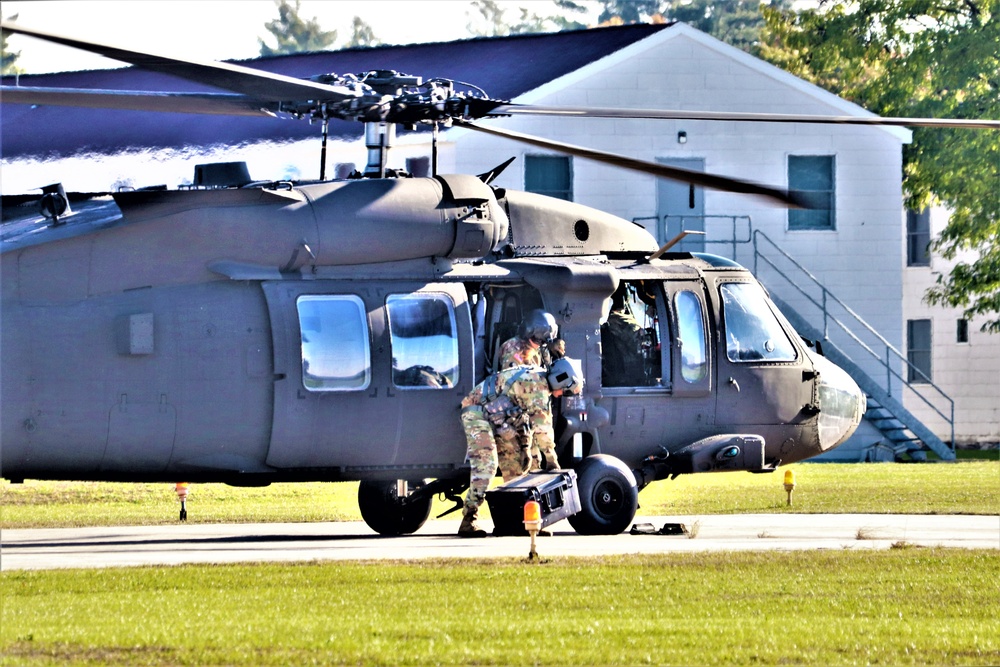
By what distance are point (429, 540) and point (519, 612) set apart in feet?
18.4

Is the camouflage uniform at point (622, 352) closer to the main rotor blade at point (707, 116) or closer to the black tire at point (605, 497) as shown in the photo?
the black tire at point (605, 497)

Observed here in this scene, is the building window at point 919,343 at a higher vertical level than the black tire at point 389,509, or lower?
higher

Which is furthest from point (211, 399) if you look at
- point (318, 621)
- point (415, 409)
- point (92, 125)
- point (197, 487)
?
point (92, 125)

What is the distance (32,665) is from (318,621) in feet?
7.64

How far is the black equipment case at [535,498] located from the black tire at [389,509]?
198 centimetres

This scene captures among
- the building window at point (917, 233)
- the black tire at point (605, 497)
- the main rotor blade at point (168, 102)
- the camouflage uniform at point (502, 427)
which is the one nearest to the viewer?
the main rotor blade at point (168, 102)

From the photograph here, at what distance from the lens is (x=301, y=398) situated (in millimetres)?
17641

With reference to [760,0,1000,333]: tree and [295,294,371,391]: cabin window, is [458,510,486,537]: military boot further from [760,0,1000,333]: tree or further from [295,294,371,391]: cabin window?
[760,0,1000,333]: tree

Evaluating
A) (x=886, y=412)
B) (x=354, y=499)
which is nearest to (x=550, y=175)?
(x=886, y=412)

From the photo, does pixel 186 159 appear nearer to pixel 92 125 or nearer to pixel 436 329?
pixel 92 125

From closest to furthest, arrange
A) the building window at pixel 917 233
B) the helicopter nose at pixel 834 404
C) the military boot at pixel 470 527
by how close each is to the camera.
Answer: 1. the military boot at pixel 470 527
2. the helicopter nose at pixel 834 404
3. the building window at pixel 917 233

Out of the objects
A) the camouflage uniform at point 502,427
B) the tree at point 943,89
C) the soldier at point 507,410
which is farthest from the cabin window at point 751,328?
the tree at point 943,89

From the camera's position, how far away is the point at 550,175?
3775cm

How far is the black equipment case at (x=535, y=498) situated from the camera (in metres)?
17.7
